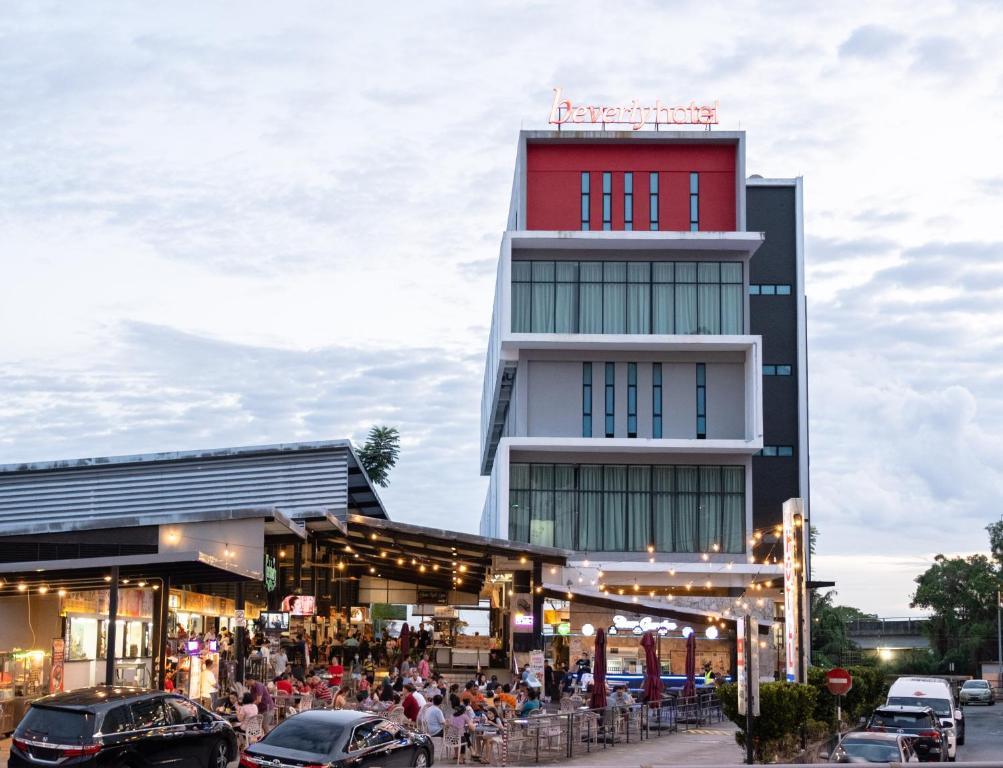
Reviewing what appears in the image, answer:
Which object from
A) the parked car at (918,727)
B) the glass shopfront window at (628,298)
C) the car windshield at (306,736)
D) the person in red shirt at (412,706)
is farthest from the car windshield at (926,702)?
the glass shopfront window at (628,298)

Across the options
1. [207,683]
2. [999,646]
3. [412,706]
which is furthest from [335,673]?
[999,646]

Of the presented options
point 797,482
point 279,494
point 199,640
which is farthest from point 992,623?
point 199,640

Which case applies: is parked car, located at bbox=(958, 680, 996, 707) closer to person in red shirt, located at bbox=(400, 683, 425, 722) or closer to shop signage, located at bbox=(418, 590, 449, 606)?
shop signage, located at bbox=(418, 590, 449, 606)

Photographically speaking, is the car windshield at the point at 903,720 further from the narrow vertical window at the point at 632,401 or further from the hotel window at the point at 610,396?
the hotel window at the point at 610,396

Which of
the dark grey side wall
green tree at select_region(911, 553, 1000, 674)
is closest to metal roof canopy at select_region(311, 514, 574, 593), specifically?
the dark grey side wall

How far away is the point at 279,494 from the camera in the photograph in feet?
127

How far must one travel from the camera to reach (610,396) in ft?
210

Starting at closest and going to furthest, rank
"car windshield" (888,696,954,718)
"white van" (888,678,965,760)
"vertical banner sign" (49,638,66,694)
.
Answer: "vertical banner sign" (49,638,66,694) < "white van" (888,678,965,760) < "car windshield" (888,696,954,718)

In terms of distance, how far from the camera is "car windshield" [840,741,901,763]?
21656 millimetres

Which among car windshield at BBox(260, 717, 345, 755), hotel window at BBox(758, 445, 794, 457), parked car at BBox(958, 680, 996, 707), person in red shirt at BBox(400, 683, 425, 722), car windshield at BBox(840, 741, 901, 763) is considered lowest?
parked car at BBox(958, 680, 996, 707)

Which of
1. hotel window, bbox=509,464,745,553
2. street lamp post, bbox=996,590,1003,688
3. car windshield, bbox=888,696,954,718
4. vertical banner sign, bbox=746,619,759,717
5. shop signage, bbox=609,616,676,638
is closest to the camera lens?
vertical banner sign, bbox=746,619,759,717

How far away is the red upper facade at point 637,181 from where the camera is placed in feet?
210

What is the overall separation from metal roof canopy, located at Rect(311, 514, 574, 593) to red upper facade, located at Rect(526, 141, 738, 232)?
1918 centimetres

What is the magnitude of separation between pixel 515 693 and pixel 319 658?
1303 cm
